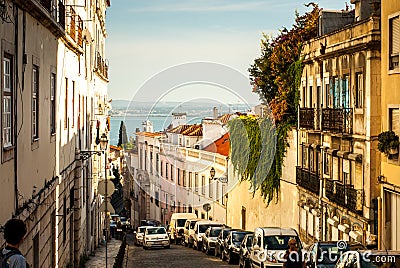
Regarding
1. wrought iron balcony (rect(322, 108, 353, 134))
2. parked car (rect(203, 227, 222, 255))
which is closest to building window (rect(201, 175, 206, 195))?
parked car (rect(203, 227, 222, 255))

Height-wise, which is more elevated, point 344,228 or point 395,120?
point 395,120

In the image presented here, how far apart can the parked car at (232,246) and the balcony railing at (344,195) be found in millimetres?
4115

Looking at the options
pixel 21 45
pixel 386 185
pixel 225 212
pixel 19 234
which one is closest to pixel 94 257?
pixel 386 185

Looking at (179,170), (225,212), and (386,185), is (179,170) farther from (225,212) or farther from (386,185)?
(386,185)

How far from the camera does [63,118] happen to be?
2417 cm

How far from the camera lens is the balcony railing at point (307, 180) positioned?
3528cm

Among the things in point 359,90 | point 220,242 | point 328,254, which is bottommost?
point 220,242

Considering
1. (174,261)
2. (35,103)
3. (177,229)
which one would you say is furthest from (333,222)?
(35,103)

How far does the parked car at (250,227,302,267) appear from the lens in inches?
918

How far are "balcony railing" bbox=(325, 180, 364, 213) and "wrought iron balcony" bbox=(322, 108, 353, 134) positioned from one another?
227cm

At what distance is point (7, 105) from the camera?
1340 centimetres

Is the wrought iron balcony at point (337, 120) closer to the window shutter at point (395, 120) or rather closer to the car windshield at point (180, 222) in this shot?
the window shutter at point (395, 120)

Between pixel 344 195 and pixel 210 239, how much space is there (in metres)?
8.28

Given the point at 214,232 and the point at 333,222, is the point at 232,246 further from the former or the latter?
the point at 214,232
